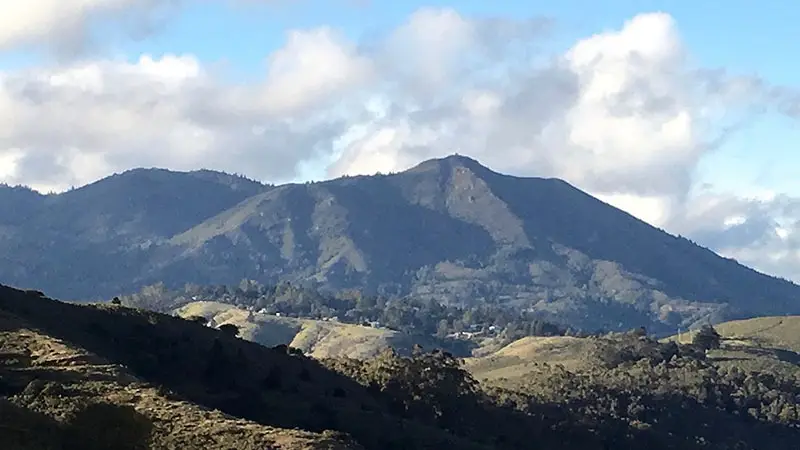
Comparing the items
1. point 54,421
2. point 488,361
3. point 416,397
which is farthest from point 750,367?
point 54,421

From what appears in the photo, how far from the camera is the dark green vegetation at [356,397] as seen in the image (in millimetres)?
43875

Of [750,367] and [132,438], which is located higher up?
[750,367]

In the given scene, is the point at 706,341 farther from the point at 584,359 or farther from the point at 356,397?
the point at 356,397

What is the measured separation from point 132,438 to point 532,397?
80.8 metres

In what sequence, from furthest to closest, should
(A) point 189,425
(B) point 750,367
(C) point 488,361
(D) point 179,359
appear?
(C) point 488,361, (B) point 750,367, (D) point 179,359, (A) point 189,425

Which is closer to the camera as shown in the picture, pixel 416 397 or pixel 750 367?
pixel 416 397

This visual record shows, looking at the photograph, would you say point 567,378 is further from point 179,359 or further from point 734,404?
point 179,359

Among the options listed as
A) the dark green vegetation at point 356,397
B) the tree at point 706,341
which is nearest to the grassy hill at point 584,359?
the tree at point 706,341

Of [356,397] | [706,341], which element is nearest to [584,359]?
[706,341]

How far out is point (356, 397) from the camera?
81.4m

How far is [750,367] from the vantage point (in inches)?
6658

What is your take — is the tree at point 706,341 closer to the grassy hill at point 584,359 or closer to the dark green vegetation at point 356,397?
the grassy hill at point 584,359

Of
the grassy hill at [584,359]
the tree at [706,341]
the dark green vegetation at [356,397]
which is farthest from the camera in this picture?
the tree at [706,341]

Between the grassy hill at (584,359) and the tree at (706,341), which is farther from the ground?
the tree at (706,341)
